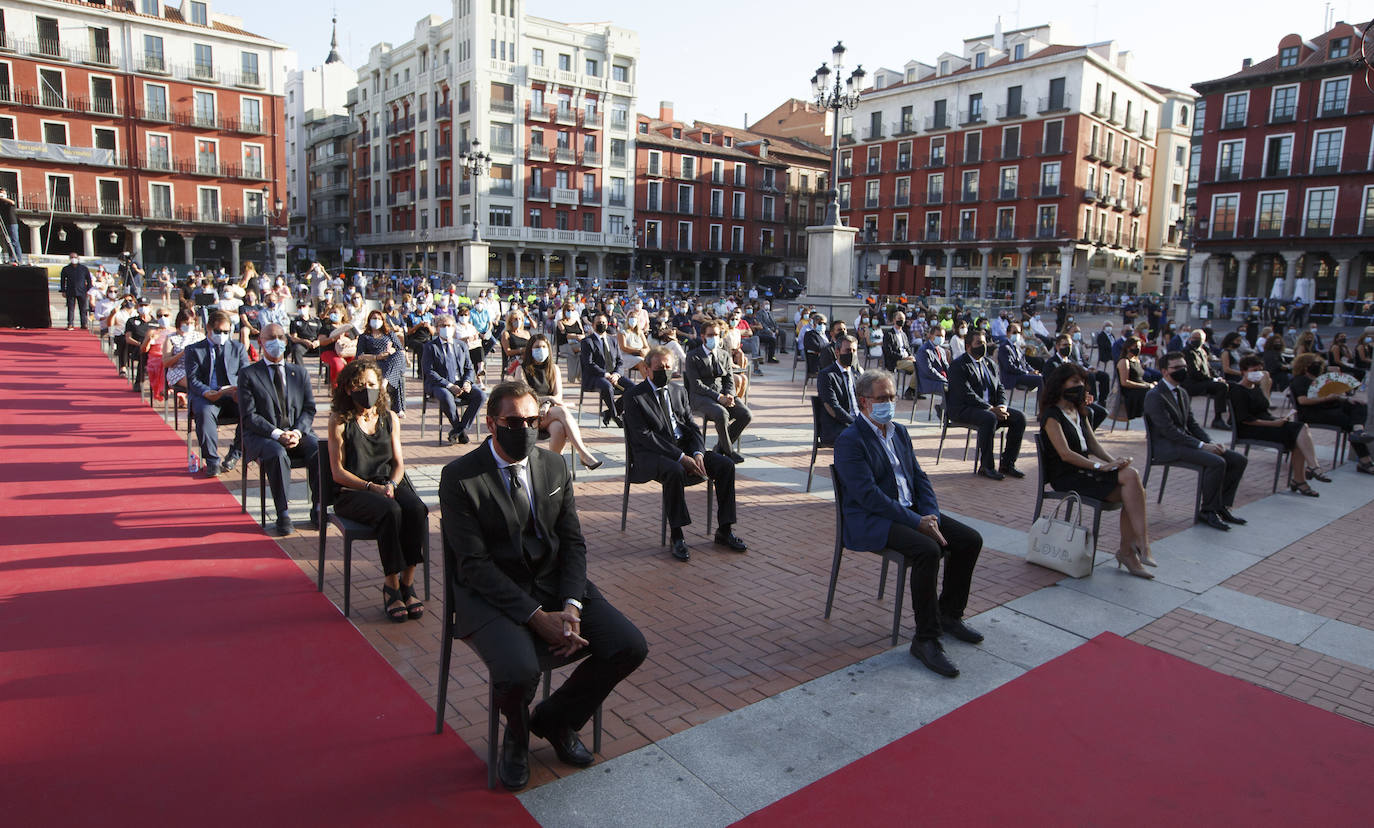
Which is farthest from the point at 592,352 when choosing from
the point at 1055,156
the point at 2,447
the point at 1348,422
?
the point at 1055,156

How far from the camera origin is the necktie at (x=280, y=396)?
6.36 meters

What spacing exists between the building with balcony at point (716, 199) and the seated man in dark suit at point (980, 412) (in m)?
47.6

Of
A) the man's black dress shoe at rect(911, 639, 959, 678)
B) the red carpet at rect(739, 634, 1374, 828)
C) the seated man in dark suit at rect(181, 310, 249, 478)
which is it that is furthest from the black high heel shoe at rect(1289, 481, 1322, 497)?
the seated man in dark suit at rect(181, 310, 249, 478)

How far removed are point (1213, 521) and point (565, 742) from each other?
615 centimetres

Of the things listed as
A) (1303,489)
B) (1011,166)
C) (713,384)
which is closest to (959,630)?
(713,384)

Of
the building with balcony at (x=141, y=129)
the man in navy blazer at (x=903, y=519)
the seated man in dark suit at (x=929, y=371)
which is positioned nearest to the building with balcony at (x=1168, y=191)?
the seated man in dark suit at (x=929, y=371)

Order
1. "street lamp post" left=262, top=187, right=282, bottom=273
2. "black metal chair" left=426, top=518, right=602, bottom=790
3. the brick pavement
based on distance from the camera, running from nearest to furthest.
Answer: "black metal chair" left=426, top=518, right=602, bottom=790 < the brick pavement < "street lamp post" left=262, top=187, right=282, bottom=273

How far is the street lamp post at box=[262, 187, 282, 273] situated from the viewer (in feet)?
138

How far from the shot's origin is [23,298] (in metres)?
20.0

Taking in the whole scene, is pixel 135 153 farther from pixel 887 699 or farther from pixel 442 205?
pixel 887 699

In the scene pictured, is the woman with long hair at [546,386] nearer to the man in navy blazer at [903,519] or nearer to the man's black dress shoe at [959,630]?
the man in navy blazer at [903,519]

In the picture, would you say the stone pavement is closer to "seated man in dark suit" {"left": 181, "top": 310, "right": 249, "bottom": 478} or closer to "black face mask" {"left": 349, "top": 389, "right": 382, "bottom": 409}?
"seated man in dark suit" {"left": 181, "top": 310, "right": 249, "bottom": 478}

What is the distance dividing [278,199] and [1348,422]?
47364 mm

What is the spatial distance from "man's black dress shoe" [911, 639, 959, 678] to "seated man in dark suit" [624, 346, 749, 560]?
1.93m
